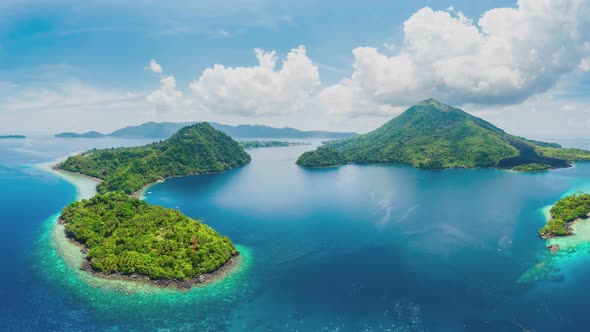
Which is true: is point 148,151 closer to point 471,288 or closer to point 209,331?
point 209,331

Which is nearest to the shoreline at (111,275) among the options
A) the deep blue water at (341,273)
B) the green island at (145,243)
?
the green island at (145,243)

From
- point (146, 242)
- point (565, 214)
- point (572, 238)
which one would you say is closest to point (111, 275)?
point (146, 242)

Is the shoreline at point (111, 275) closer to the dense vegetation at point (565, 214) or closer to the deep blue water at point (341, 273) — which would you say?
the deep blue water at point (341, 273)

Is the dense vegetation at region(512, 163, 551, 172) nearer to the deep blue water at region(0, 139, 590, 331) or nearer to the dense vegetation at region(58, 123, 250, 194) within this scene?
the deep blue water at region(0, 139, 590, 331)

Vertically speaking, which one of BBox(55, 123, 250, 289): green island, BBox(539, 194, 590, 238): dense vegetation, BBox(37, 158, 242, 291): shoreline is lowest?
BBox(37, 158, 242, 291): shoreline

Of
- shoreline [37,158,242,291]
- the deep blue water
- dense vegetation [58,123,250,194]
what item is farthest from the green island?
dense vegetation [58,123,250,194]

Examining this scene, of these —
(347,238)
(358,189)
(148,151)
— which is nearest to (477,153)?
(358,189)

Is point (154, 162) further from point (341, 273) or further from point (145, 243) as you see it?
point (341, 273)
